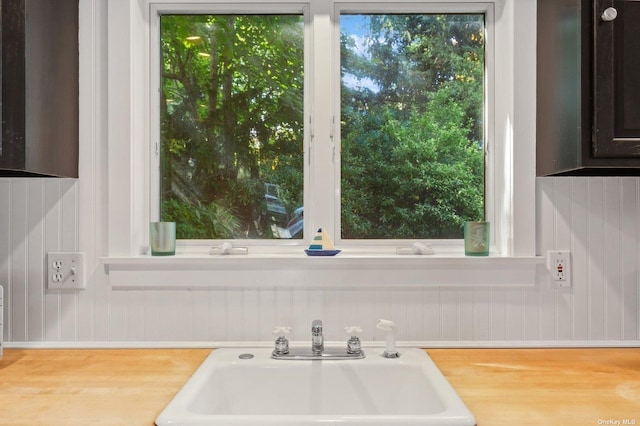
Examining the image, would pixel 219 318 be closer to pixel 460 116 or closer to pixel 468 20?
pixel 460 116

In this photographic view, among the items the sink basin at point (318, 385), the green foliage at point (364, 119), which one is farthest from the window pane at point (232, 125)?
the sink basin at point (318, 385)

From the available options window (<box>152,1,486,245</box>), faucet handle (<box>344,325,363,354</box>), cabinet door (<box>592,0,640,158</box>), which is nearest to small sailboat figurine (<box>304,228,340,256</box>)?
window (<box>152,1,486,245</box>)

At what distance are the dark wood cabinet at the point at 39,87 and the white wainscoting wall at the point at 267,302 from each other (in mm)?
183

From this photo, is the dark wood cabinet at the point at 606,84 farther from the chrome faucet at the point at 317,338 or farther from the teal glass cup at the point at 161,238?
the teal glass cup at the point at 161,238

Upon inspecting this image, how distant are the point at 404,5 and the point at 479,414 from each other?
129cm

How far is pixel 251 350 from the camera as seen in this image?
1.55 meters

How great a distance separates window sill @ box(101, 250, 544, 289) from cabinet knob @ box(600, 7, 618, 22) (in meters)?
0.70

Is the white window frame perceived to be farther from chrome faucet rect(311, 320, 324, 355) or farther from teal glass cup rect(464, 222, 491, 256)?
chrome faucet rect(311, 320, 324, 355)

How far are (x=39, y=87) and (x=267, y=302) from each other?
879mm

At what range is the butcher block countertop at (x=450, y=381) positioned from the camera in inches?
42.9

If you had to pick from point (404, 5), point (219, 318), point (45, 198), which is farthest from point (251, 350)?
point (404, 5)

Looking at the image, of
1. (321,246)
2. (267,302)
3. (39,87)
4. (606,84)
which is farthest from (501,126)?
(39,87)

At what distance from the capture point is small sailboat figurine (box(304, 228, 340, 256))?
1.61 meters

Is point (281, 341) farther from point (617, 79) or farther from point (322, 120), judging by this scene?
point (617, 79)
